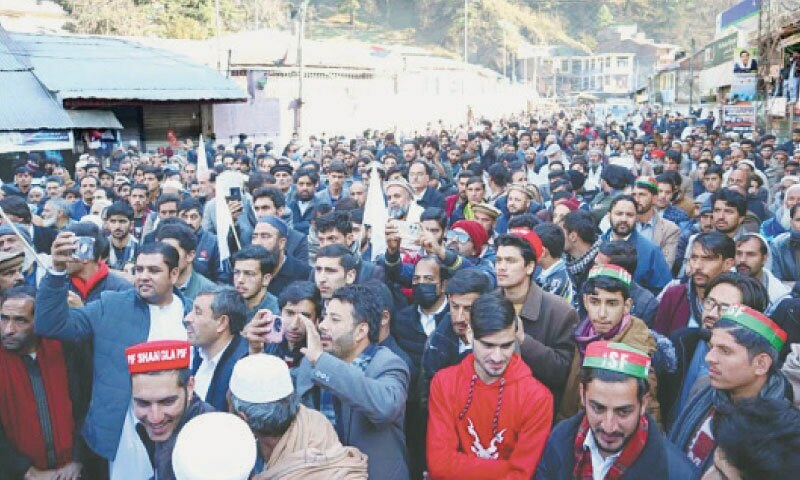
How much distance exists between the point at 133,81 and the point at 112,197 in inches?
458

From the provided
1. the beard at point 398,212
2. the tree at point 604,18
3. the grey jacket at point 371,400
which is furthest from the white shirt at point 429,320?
the tree at point 604,18

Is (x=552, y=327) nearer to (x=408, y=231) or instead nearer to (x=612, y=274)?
(x=612, y=274)

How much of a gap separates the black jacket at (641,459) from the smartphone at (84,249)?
2612 millimetres

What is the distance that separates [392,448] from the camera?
312cm

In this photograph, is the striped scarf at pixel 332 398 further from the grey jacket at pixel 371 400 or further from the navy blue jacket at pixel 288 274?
the navy blue jacket at pixel 288 274

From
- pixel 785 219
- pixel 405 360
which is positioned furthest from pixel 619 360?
pixel 785 219

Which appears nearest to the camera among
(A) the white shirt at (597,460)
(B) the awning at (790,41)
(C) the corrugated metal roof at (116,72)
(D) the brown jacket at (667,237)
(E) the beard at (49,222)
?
(A) the white shirt at (597,460)

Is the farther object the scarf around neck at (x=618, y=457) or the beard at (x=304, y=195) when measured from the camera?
the beard at (x=304, y=195)

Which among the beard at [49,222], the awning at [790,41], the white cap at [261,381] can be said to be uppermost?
the awning at [790,41]

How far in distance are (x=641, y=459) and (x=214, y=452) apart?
147cm

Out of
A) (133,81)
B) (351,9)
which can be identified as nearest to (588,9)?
→ (351,9)

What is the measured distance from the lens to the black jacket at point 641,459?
2652 millimetres

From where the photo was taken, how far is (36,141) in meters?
16.7

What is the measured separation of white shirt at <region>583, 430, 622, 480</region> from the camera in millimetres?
2703
